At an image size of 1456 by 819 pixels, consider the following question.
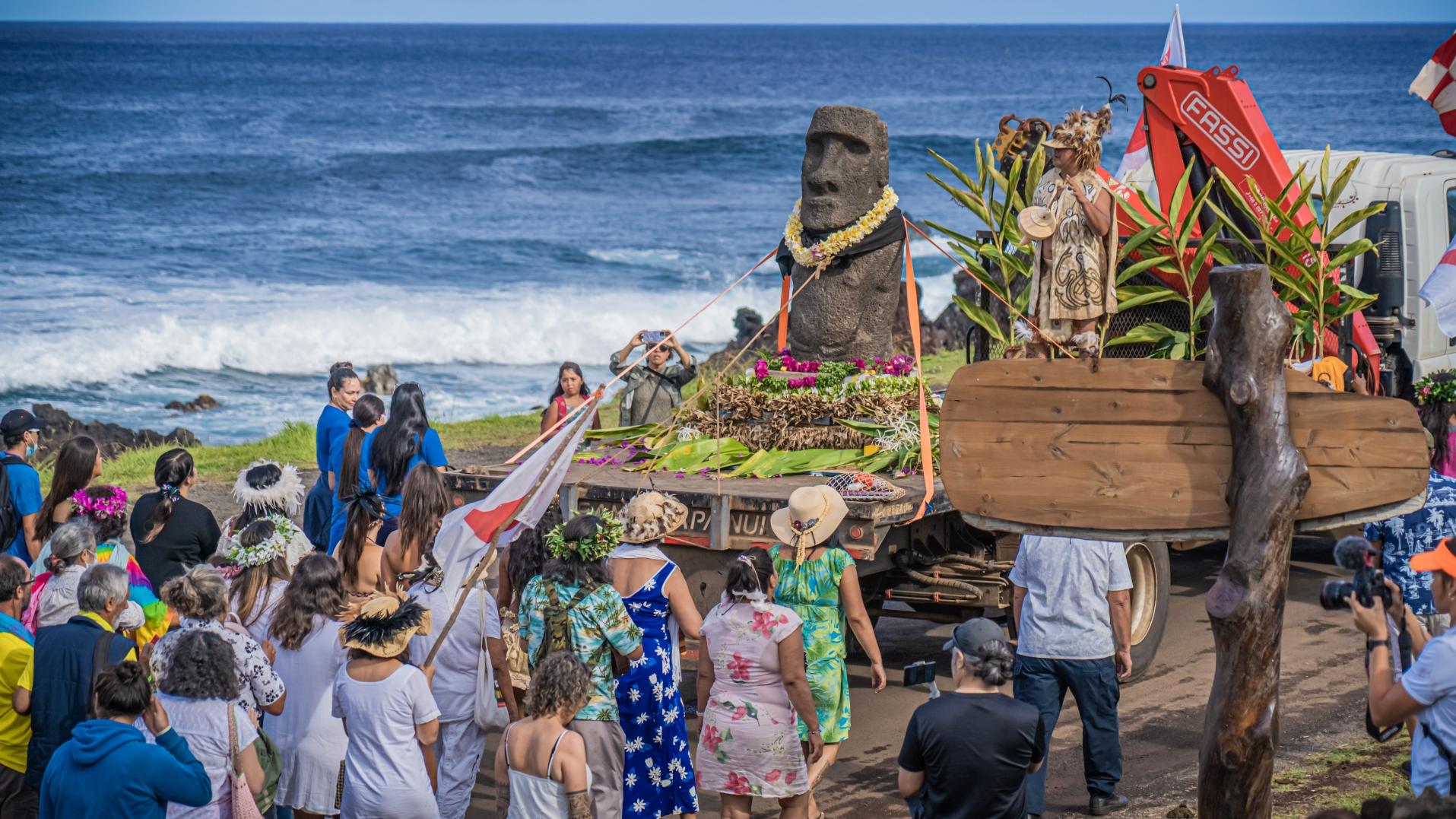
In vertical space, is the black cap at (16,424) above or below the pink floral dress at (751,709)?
above

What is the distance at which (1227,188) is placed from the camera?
894 cm

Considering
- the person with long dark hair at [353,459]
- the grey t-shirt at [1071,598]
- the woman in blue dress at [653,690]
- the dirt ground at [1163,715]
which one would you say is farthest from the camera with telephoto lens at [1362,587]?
the person with long dark hair at [353,459]

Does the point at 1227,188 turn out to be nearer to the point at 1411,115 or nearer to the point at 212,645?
the point at 212,645

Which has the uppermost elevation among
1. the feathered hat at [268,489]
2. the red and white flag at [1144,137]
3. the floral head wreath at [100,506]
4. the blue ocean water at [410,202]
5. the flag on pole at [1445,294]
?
the blue ocean water at [410,202]

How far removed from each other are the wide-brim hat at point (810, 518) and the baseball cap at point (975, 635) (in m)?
1.39

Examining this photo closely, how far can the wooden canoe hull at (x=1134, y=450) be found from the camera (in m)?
4.37

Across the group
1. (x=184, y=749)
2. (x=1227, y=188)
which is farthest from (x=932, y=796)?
(x=1227, y=188)

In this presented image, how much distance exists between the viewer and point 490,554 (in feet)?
Answer: 19.7

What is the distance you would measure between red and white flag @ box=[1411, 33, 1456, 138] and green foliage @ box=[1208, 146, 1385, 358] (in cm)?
98

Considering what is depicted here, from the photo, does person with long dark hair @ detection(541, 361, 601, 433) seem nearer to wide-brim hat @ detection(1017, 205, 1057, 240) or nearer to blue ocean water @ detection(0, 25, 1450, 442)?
wide-brim hat @ detection(1017, 205, 1057, 240)

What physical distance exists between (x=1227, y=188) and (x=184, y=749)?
6.49m

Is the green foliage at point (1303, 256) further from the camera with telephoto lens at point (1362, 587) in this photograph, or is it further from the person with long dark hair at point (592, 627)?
the person with long dark hair at point (592, 627)

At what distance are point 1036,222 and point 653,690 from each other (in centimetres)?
256

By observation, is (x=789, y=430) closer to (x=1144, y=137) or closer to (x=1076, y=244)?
(x=1076, y=244)
